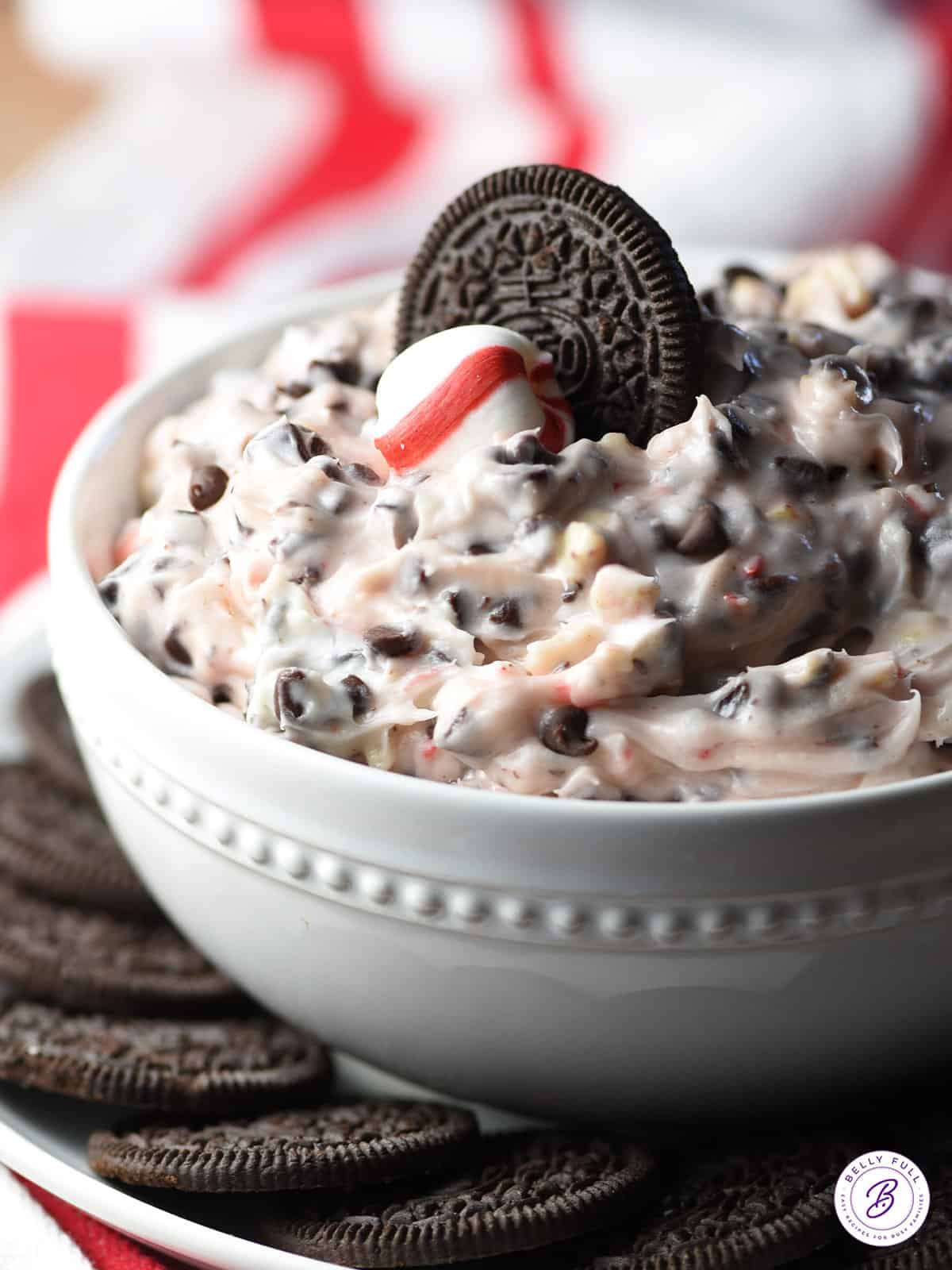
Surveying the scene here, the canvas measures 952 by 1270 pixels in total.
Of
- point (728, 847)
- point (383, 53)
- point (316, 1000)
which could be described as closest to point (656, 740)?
point (728, 847)

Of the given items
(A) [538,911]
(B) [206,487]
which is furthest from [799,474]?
(B) [206,487]

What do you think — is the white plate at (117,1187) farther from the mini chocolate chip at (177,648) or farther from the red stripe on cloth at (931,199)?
the red stripe on cloth at (931,199)

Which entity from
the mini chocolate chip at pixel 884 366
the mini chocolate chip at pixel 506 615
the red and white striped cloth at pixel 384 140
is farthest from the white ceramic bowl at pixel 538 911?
the red and white striped cloth at pixel 384 140

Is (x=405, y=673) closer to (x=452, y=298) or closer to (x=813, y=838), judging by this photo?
(x=813, y=838)

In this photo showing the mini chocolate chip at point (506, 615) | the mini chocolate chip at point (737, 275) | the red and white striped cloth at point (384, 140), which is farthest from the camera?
the red and white striped cloth at point (384, 140)

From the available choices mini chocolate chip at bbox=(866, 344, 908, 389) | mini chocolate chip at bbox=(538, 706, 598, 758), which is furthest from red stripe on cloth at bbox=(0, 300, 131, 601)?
mini chocolate chip at bbox=(538, 706, 598, 758)
